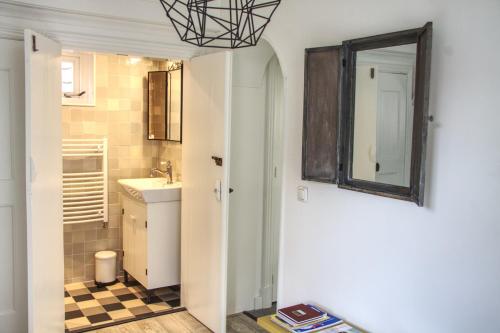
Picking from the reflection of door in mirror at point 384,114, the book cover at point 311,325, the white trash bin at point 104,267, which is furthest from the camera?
the white trash bin at point 104,267

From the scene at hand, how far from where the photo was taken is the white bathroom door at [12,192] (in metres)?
2.89

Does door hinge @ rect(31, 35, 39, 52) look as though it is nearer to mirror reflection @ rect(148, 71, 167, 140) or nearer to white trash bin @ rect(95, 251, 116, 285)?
mirror reflection @ rect(148, 71, 167, 140)

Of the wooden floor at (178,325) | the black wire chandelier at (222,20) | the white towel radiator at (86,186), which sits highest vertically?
the black wire chandelier at (222,20)

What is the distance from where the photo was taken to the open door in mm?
2607

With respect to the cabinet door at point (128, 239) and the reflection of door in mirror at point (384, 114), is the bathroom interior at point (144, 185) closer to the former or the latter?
the cabinet door at point (128, 239)

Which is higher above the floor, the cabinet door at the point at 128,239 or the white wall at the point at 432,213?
the white wall at the point at 432,213

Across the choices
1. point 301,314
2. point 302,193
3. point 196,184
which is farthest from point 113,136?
point 301,314

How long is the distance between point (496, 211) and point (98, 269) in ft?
11.1

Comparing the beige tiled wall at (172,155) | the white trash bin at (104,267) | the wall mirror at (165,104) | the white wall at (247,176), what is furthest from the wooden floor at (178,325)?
the wall mirror at (165,104)

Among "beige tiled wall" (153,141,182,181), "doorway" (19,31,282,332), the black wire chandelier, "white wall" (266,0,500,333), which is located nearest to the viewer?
the black wire chandelier

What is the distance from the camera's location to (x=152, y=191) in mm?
3760

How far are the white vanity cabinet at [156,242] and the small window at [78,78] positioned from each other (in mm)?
1001

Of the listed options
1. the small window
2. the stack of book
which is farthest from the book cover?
the small window

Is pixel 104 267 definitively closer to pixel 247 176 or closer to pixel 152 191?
pixel 152 191
